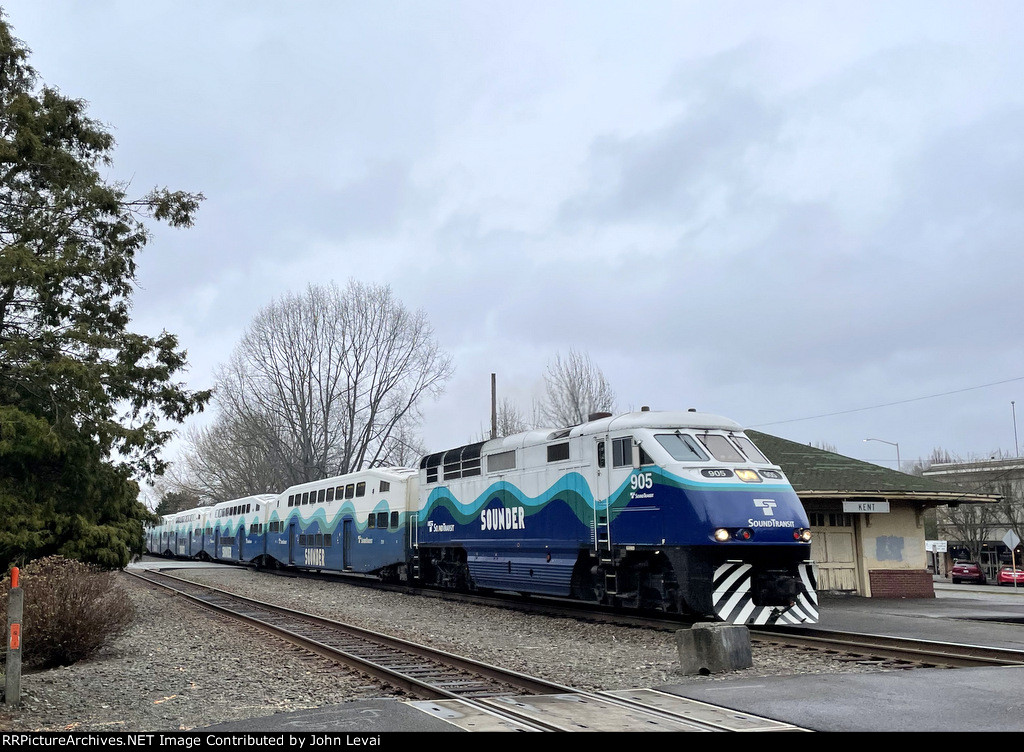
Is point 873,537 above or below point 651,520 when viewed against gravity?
below

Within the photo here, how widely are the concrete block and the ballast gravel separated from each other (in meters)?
0.14

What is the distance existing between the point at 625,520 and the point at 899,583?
11.6 m

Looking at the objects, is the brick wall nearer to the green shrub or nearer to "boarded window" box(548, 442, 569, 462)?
"boarded window" box(548, 442, 569, 462)

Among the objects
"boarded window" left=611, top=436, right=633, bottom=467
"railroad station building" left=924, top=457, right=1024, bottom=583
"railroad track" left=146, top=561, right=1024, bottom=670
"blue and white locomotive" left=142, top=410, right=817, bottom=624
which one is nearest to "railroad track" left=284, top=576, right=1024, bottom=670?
"railroad track" left=146, top=561, right=1024, bottom=670

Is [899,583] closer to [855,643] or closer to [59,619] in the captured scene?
[855,643]

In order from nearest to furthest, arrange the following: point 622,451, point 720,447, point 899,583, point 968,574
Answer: point 720,447, point 622,451, point 899,583, point 968,574

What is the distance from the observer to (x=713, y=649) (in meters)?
10.1

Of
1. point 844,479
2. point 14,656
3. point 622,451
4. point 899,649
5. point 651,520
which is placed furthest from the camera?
point 844,479

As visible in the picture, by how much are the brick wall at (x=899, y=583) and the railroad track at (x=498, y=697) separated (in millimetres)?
14521

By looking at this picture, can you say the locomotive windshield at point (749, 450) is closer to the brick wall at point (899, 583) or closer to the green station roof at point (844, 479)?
the green station roof at point (844, 479)

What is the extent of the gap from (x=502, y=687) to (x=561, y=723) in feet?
7.71

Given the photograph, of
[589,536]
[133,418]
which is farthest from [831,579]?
[133,418]

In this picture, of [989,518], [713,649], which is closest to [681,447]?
[713,649]

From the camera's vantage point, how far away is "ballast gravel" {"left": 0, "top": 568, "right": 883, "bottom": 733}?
8.34 meters
